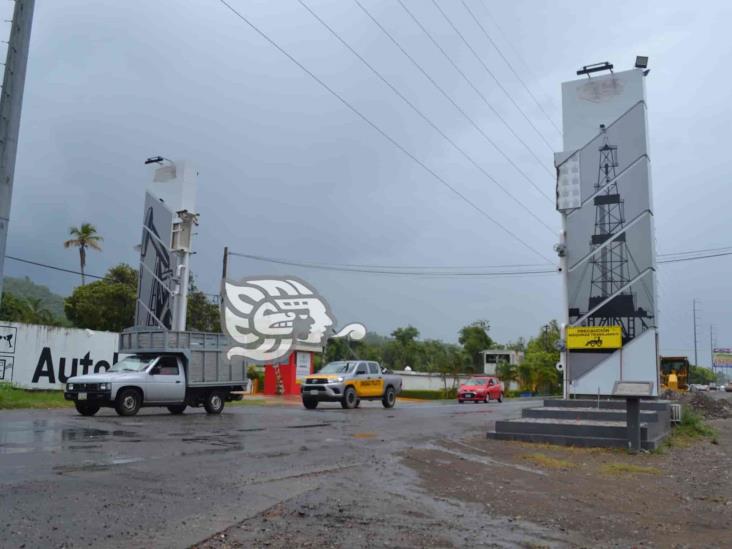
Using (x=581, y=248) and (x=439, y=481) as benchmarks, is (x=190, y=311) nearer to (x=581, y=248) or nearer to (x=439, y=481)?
(x=581, y=248)

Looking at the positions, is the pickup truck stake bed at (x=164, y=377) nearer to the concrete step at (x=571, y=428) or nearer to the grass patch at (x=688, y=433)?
the concrete step at (x=571, y=428)

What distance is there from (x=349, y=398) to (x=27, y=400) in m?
11.6

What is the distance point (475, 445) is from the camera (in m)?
13.8

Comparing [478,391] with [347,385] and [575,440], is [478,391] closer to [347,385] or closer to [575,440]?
[347,385]

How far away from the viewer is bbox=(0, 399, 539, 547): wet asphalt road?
582 cm

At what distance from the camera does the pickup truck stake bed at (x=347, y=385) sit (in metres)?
24.6

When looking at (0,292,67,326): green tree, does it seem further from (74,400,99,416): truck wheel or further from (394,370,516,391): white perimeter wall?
(394,370,516,391): white perimeter wall

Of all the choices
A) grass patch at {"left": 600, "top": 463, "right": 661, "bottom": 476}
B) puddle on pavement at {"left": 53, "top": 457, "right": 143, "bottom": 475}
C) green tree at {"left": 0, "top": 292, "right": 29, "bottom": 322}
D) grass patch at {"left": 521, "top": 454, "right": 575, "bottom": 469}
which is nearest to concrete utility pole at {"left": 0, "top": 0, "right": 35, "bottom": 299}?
puddle on pavement at {"left": 53, "top": 457, "right": 143, "bottom": 475}

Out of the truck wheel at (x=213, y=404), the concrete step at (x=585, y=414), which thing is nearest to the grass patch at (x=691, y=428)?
the concrete step at (x=585, y=414)

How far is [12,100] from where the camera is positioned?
564 centimetres

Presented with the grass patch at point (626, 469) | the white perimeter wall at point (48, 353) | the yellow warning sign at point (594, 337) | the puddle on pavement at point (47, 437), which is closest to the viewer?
the puddle on pavement at point (47, 437)

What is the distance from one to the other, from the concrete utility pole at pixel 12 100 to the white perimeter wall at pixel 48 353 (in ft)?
83.2

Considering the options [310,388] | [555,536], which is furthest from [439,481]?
[310,388]

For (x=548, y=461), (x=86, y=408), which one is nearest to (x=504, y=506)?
(x=548, y=461)
